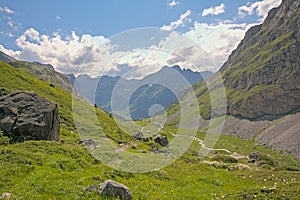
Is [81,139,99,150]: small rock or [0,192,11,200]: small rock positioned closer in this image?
[0,192,11,200]: small rock

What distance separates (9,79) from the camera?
229ft

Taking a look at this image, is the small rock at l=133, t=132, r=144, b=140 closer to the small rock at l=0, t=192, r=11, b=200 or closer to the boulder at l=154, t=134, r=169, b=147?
the boulder at l=154, t=134, r=169, b=147

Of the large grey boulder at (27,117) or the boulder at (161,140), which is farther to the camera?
the boulder at (161,140)

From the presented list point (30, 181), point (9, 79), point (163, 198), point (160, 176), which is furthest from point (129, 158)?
point (9, 79)

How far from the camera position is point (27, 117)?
1240 inches

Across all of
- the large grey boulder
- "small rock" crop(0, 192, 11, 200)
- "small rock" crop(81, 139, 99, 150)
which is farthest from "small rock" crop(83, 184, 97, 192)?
"small rock" crop(81, 139, 99, 150)

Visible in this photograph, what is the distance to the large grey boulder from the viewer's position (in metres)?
30.4

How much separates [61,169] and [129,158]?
12.3 meters

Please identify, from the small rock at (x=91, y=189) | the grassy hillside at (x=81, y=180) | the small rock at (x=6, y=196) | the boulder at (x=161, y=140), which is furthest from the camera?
the boulder at (x=161, y=140)

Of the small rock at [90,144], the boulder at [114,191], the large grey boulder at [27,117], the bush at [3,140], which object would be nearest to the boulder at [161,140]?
the small rock at [90,144]

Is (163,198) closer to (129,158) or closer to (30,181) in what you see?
(30,181)

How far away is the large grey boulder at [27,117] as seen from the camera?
30438mm

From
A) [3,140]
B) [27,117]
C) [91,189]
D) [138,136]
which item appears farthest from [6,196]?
[138,136]

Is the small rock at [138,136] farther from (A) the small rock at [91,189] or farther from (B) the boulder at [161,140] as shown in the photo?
(A) the small rock at [91,189]
